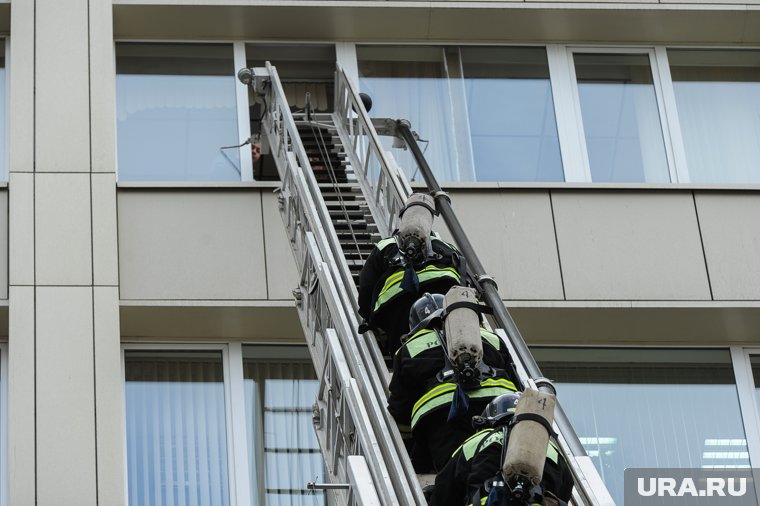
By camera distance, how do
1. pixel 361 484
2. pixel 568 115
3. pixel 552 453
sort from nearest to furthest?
pixel 552 453 → pixel 361 484 → pixel 568 115

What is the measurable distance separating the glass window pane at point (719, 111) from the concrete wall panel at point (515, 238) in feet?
6.45

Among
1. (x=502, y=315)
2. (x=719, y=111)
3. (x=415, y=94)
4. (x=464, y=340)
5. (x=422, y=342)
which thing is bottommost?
(x=464, y=340)

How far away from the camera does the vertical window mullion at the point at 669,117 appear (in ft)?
49.4

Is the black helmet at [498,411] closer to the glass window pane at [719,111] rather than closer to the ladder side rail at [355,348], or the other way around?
the ladder side rail at [355,348]

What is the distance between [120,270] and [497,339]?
16.7 ft

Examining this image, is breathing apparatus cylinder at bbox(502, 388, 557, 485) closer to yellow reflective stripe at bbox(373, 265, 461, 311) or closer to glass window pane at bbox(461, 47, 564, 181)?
yellow reflective stripe at bbox(373, 265, 461, 311)

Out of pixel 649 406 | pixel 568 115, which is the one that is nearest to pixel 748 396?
pixel 649 406

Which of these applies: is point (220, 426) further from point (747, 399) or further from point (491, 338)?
point (747, 399)

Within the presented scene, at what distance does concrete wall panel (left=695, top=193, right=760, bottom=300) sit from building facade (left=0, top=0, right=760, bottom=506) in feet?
0.07

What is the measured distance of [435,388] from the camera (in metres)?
8.82

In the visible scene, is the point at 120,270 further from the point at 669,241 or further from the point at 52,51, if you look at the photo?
the point at 669,241

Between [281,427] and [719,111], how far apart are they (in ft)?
18.7

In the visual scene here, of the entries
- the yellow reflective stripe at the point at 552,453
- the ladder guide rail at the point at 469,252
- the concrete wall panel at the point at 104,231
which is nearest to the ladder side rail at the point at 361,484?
the yellow reflective stripe at the point at 552,453

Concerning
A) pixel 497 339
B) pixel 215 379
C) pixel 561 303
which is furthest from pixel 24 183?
pixel 497 339
